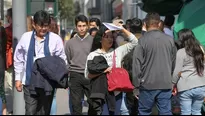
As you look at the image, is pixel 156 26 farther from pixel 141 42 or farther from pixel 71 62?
pixel 71 62

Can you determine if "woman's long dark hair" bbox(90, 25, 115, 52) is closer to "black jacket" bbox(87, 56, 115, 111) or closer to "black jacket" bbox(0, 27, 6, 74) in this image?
"black jacket" bbox(87, 56, 115, 111)

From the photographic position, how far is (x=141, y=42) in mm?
5793

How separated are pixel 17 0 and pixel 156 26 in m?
2.01

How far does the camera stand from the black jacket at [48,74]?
552 centimetres

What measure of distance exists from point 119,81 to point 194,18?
7.49 feet

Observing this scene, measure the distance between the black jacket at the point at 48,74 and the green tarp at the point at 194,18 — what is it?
254 centimetres

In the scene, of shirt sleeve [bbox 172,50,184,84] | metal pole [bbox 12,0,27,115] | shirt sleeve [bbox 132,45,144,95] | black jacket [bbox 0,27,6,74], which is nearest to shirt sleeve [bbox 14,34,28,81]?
metal pole [bbox 12,0,27,115]

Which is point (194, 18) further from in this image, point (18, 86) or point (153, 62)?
point (18, 86)

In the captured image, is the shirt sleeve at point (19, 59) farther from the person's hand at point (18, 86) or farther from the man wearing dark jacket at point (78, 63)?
the man wearing dark jacket at point (78, 63)

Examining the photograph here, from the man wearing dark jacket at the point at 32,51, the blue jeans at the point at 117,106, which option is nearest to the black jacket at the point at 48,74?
the man wearing dark jacket at the point at 32,51

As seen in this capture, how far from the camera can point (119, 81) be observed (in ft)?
19.2

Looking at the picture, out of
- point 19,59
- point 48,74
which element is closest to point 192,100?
point 48,74

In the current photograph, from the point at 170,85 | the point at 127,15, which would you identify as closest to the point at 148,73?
the point at 170,85

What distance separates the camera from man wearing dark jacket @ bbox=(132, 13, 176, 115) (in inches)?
225
